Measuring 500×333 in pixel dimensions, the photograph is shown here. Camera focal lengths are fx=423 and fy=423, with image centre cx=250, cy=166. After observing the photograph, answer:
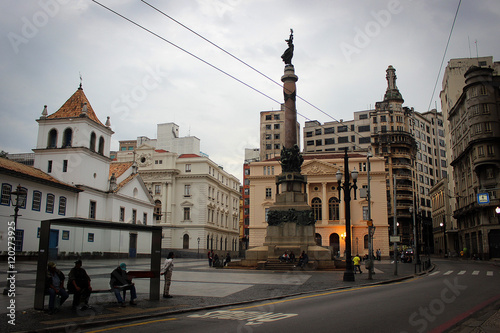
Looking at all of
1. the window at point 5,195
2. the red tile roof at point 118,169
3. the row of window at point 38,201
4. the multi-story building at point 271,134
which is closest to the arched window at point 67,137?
the row of window at point 38,201

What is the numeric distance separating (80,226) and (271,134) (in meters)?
90.3

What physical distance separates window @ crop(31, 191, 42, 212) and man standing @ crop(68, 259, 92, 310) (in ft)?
103

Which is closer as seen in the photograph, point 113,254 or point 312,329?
point 312,329

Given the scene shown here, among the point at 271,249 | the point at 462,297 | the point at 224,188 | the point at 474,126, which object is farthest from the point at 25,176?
the point at 474,126

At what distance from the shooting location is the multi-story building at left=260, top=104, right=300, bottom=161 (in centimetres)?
9988

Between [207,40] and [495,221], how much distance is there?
5102 centimetres

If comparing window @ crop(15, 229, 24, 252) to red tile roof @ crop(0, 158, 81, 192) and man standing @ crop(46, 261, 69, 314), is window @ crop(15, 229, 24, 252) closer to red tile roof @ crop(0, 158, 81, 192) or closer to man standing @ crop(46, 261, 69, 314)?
red tile roof @ crop(0, 158, 81, 192)

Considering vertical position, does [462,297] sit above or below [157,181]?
below

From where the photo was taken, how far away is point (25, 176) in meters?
37.7

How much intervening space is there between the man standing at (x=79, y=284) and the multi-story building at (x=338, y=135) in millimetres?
86790

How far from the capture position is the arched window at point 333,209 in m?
70.6

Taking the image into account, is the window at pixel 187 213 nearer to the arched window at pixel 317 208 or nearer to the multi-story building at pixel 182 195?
the multi-story building at pixel 182 195

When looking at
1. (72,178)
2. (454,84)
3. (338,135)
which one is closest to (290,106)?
(72,178)

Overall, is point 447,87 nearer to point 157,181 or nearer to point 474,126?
point 474,126
